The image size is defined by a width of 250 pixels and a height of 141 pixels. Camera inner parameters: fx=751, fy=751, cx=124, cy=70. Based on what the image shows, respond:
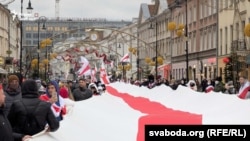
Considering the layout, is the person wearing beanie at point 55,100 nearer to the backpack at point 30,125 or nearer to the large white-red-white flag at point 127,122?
the large white-red-white flag at point 127,122

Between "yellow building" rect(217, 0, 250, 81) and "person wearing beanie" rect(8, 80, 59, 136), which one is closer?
"person wearing beanie" rect(8, 80, 59, 136)

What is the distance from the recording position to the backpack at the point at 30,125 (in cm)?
1005

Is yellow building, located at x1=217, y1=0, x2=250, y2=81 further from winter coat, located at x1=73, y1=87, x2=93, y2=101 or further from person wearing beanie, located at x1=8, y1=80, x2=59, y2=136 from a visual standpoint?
person wearing beanie, located at x1=8, y1=80, x2=59, y2=136

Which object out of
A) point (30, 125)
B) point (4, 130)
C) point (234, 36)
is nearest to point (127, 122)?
point (30, 125)

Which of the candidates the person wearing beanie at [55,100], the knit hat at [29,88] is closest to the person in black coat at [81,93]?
the person wearing beanie at [55,100]

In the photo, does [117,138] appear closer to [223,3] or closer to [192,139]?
[192,139]

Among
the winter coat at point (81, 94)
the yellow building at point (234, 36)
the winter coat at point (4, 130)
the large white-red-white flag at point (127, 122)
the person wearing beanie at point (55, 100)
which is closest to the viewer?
the large white-red-white flag at point (127, 122)

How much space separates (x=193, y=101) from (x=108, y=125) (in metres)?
8.97

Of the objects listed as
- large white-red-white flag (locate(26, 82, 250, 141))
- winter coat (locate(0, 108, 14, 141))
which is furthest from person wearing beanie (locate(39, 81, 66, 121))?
winter coat (locate(0, 108, 14, 141))

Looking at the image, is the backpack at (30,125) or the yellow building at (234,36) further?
the yellow building at (234,36)

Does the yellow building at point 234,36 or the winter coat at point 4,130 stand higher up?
the yellow building at point 234,36

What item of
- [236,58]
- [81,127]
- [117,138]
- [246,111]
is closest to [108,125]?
Result: [81,127]

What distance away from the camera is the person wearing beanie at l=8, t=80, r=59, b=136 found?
1003 cm

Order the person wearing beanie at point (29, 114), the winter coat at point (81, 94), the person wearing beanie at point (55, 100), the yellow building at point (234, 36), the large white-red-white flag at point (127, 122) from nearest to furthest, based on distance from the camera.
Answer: the large white-red-white flag at point (127, 122)
the person wearing beanie at point (29, 114)
the person wearing beanie at point (55, 100)
the winter coat at point (81, 94)
the yellow building at point (234, 36)
